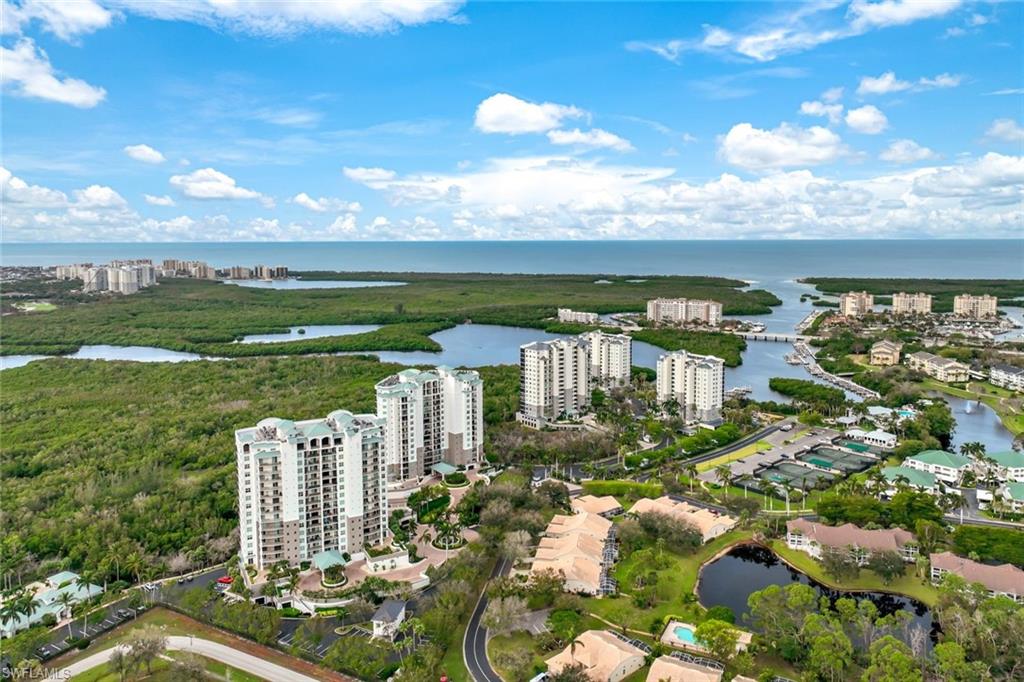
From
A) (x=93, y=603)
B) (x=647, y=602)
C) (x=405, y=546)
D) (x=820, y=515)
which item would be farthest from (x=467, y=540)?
(x=820, y=515)

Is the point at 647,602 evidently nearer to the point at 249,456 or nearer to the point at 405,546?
the point at 405,546

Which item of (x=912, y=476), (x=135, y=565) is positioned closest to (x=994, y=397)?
(x=912, y=476)

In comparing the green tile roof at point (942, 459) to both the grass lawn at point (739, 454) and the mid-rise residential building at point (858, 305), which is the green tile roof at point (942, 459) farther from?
the mid-rise residential building at point (858, 305)

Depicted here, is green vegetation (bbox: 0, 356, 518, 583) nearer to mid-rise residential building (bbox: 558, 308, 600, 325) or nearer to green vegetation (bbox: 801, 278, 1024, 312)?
mid-rise residential building (bbox: 558, 308, 600, 325)

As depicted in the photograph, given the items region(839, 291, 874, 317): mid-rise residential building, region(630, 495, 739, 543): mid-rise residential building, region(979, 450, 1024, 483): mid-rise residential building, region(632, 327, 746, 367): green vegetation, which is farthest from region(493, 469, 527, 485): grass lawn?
region(839, 291, 874, 317): mid-rise residential building

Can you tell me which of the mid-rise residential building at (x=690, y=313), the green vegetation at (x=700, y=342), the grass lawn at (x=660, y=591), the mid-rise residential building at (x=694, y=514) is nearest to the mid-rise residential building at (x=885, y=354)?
the green vegetation at (x=700, y=342)

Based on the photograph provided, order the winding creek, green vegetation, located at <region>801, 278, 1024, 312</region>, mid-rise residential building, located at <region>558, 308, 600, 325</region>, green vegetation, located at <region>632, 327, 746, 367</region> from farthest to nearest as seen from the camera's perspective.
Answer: green vegetation, located at <region>801, 278, 1024, 312</region>, mid-rise residential building, located at <region>558, 308, 600, 325</region>, green vegetation, located at <region>632, 327, 746, 367</region>, the winding creek

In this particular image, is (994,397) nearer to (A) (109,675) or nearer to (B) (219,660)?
(B) (219,660)
